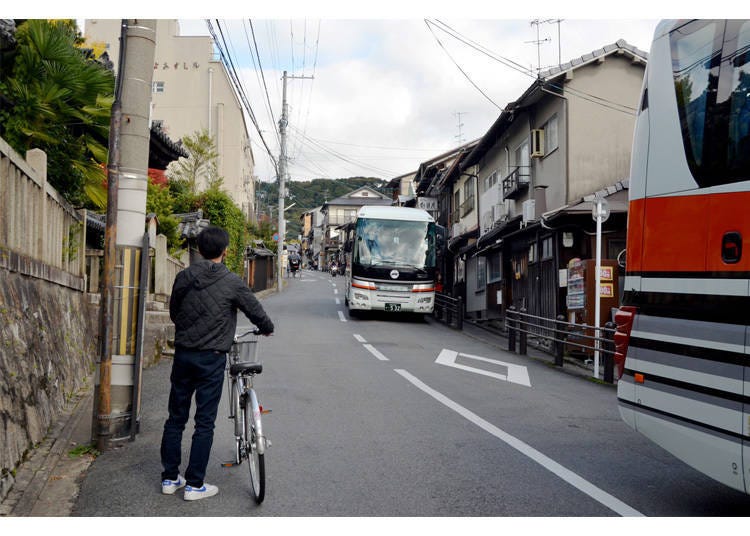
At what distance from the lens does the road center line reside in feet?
14.6

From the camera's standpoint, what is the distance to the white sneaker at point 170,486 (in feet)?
15.1

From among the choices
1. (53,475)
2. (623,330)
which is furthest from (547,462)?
(53,475)

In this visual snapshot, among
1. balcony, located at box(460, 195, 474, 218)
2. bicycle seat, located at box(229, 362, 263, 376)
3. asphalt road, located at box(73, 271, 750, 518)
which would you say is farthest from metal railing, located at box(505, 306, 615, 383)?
balcony, located at box(460, 195, 474, 218)

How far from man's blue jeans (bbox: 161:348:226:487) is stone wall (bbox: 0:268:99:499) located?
1075 millimetres

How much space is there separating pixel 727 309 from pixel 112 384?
494 cm

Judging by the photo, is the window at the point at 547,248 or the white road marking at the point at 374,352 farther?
the window at the point at 547,248

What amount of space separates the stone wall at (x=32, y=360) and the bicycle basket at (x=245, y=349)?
1717 millimetres

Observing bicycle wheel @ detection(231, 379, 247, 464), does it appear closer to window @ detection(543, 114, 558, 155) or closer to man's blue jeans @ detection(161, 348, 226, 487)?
man's blue jeans @ detection(161, 348, 226, 487)

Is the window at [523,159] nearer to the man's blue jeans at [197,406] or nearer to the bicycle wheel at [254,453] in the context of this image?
the bicycle wheel at [254,453]

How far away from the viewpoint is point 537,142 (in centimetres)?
1911

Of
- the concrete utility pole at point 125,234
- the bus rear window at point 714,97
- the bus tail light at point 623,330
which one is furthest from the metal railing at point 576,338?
the concrete utility pole at point 125,234

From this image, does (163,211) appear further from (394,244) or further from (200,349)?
(200,349)

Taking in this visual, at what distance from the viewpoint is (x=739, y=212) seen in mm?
3586

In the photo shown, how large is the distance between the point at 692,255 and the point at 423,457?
2863 mm
